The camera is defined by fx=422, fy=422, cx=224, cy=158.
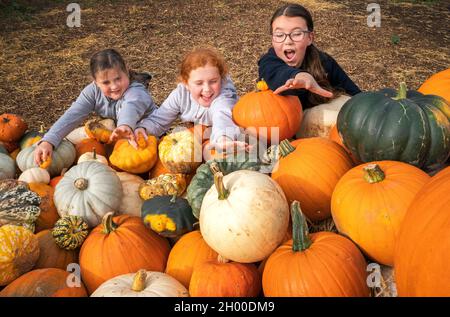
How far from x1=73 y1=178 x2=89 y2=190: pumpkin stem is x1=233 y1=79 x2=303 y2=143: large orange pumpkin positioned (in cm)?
99

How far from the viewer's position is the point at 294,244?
66.6 inches

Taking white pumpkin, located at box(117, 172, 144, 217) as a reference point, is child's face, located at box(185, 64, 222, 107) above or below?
above

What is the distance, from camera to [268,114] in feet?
8.34

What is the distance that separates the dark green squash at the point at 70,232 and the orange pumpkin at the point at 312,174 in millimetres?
1038

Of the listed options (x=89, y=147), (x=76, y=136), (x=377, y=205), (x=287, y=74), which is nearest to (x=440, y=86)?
(x=287, y=74)

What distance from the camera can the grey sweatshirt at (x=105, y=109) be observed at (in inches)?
121

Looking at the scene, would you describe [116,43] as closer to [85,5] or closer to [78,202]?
[85,5]

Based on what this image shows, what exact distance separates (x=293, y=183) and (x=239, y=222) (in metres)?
0.50

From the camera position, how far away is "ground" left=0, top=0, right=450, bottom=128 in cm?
715

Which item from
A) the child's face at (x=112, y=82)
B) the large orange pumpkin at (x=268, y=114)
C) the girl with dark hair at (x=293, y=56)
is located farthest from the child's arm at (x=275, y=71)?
the child's face at (x=112, y=82)

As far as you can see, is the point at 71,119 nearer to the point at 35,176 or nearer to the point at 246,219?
the point at 35,176

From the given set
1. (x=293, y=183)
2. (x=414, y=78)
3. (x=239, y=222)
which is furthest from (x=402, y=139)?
(x=414, y=78)

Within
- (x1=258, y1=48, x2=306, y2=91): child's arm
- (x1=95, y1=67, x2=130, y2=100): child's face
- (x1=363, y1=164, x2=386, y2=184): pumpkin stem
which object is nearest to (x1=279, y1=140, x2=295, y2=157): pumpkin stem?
(x1=363, y1=164, x2=386, y2=184): pumpkin stem

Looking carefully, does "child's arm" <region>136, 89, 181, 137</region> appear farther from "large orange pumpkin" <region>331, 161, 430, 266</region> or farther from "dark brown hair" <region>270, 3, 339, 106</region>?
"large orange pumpkin" <region>331, 161, 430, 266</region>
